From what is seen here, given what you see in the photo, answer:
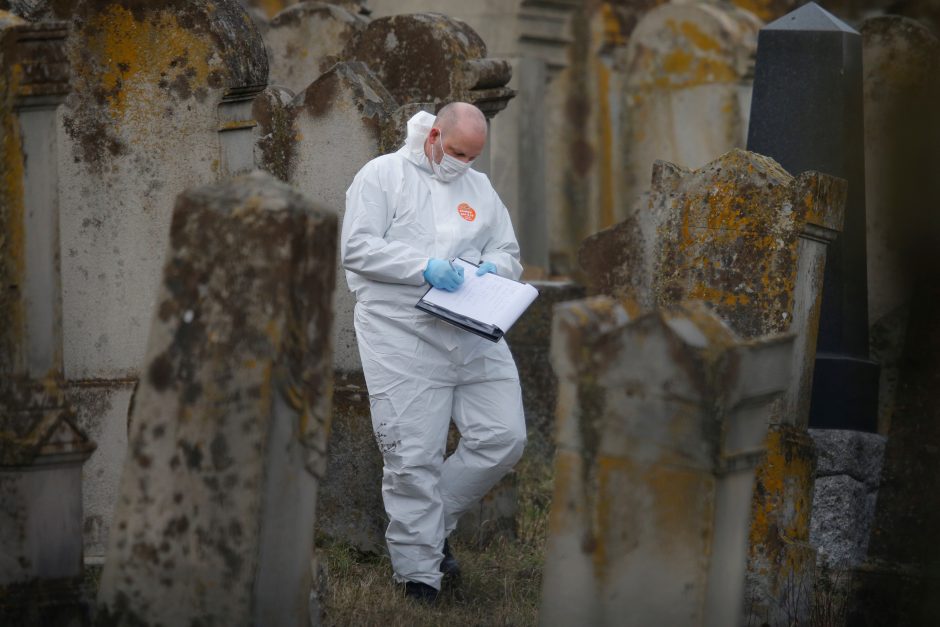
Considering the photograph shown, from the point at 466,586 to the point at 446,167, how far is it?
62.9 inches

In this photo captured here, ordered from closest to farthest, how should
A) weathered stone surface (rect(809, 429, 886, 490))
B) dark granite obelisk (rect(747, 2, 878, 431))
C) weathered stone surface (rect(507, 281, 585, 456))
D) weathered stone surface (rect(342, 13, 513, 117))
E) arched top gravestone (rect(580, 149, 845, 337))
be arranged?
arched top gravestone (rect(580, 149, 845, 337))
weathered stone surface (rect(809, 429, 886, 490))
dark granite obelisk (rect(747, 2, 878, 431))
weathered stone surface (rect(342, 13, 513, 117))
weathered stone surface (rect(507, 281, 585, 456))

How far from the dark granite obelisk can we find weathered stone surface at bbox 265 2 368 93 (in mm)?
2813

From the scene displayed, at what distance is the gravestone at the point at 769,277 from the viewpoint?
5656 millimetres

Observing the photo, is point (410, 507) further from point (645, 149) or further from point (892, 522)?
point (645, 149)

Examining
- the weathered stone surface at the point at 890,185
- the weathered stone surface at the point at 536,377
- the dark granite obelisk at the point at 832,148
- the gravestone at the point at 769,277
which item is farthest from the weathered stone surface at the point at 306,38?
the gravestone at the point at 769,277

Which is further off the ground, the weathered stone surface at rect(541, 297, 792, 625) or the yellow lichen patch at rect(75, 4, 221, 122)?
the yellow lichen patch at rect(75, 4, 221, 122)

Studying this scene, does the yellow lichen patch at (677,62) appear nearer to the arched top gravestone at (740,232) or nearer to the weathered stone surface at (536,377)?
the weathered stone surface at (536,377)

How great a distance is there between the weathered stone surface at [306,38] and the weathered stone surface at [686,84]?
3.20 m

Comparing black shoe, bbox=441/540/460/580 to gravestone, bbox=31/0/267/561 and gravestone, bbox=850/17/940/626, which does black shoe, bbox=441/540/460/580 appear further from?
gravestone, bbox=850/17/940/626

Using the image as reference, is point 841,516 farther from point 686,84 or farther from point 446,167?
point 686,84

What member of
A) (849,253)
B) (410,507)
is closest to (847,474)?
(849,253)

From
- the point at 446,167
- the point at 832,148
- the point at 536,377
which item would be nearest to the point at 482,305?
the point at 446,167

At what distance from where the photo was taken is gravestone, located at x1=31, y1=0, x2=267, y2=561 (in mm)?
5891

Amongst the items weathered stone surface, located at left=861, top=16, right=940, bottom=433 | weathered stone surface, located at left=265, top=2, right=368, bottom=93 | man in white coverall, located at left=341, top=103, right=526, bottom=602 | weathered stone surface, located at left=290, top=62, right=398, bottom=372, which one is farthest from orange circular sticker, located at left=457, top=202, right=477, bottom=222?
weathered stone surface, located at left=265, top=2, right=368, bottom=93
